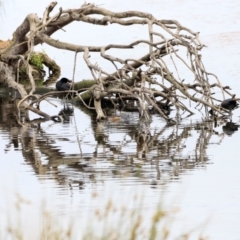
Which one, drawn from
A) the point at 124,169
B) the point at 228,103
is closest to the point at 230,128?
the point at 228,103

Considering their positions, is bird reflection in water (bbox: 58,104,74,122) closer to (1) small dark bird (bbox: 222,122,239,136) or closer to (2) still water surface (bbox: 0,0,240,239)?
(2) still water surface (bbox: 0,0,240,239)

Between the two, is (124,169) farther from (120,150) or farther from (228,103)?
(228,103)

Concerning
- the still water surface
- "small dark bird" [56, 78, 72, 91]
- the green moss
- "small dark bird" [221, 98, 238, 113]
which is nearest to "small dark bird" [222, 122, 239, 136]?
the still water surface

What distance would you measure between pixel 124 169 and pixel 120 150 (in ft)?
4.65

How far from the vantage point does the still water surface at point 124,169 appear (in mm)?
8734

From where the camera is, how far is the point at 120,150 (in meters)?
12.4

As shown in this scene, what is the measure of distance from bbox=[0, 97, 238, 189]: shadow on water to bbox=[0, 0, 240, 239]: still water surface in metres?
0.01

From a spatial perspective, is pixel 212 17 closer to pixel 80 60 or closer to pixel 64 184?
pixel 80 60

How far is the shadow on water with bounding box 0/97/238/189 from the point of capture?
10.6 metres

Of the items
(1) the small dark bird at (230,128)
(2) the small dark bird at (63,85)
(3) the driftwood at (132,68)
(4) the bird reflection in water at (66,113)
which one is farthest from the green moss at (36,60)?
(1) the small dark bird at (230,128)

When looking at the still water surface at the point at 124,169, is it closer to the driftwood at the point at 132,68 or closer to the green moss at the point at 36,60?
the driftwood at the point at 132,68

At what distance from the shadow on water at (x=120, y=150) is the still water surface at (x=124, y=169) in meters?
0.01

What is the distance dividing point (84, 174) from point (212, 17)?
19.1 metres

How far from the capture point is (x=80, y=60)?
23.2m
